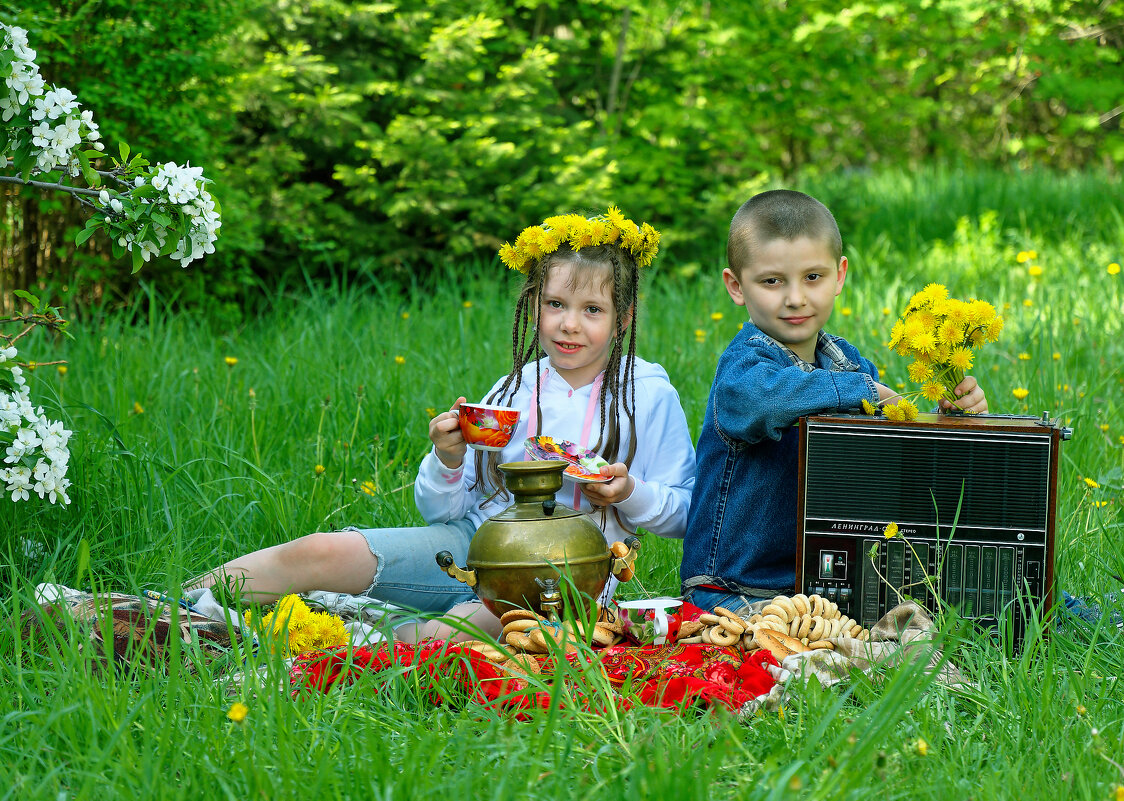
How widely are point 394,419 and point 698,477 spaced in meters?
1.51

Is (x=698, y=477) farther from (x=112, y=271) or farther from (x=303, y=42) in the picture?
(x=303, y=42)

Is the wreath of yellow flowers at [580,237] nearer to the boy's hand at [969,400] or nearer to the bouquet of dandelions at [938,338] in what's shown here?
the bouquet of dandelions at [938,338]

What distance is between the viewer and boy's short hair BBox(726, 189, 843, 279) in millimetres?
2496

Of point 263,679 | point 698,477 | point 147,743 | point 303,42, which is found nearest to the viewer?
point 147,743

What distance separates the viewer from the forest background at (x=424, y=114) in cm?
536

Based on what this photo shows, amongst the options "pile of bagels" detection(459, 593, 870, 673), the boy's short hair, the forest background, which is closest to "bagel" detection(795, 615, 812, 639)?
"pile of bagels" detection(459, 593, 870, 673)

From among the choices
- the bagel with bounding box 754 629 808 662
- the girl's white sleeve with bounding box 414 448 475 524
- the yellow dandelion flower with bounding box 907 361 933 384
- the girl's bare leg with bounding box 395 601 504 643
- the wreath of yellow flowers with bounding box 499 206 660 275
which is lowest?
the girl's bare leg with bounding box 395 601 504 643

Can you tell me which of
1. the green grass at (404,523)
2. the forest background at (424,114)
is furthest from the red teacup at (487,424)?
the forest background at (424,114)

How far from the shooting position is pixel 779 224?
250 centimetres

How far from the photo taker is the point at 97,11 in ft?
17.1

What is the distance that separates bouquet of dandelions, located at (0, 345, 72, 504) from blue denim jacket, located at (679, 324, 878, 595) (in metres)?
1.59

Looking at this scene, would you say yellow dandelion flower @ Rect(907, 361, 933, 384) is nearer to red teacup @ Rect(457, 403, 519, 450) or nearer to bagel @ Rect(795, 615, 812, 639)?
bagel @ Rect(795, 615, 812, 639)

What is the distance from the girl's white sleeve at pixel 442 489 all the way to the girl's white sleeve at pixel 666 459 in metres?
0.44

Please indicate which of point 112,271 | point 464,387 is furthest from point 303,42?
point 464,387
